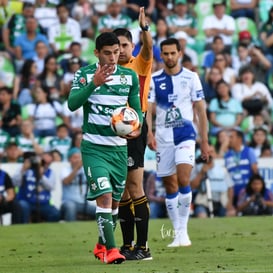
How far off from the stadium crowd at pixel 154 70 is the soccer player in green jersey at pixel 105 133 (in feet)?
27.5

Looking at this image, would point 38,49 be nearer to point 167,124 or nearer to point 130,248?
point 167,124

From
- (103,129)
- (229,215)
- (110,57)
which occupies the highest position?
(110,57)

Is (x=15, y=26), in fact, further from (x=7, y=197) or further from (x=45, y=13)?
(x=7, y=197)

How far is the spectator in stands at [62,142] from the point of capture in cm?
2125

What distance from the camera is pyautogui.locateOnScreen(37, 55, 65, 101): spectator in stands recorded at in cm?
2269

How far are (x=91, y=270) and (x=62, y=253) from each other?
239 cm

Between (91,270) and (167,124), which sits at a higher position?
(167,124)

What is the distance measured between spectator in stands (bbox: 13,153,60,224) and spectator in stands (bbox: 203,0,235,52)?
6.66m

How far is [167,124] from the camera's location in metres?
14.1

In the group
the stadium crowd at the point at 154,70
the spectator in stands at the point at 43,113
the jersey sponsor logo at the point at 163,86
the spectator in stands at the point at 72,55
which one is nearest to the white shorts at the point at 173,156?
the jersey sponsor logo at the point at 163,86

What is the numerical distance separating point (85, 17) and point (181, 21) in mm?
2187

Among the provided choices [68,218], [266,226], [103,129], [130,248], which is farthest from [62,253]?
[68,218]

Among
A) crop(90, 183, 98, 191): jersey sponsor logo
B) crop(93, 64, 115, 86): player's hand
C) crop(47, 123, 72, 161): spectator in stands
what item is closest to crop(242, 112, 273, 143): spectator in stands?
crop(47, 123, 72, 161): spectator in stands

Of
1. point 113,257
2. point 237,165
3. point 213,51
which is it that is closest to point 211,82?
point 213,51
